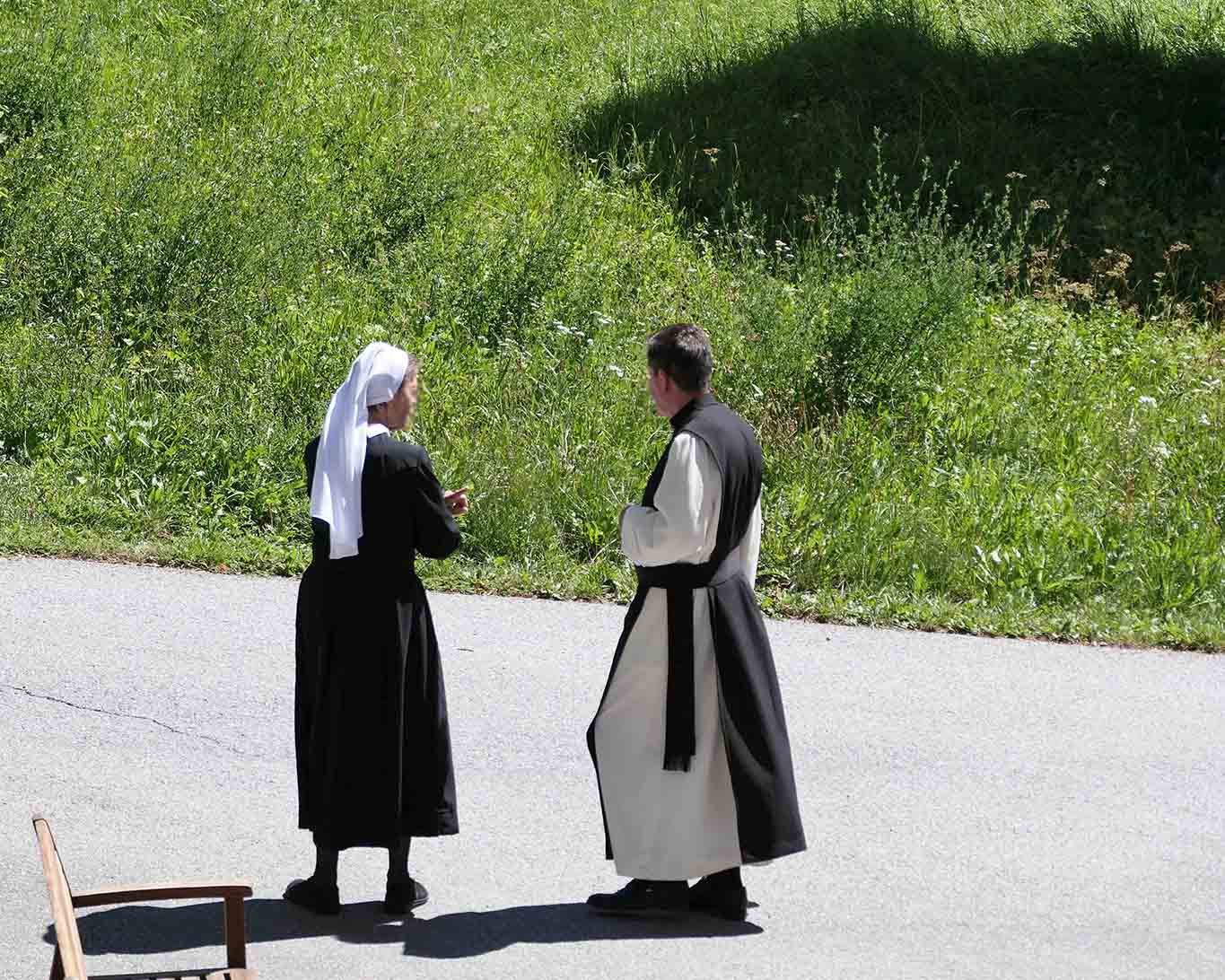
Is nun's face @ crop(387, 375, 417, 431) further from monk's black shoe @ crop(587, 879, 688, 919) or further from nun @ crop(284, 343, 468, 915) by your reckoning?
monk's black shoe @ crop(587, 879, 688, 919)

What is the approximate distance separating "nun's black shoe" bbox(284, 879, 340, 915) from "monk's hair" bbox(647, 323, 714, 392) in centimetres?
194

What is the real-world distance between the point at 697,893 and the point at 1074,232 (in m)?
11.1

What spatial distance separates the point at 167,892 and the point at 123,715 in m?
2.83

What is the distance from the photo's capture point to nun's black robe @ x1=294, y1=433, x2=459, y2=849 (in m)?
4.76

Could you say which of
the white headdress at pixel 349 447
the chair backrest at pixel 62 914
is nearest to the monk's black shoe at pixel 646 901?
the white headdress at pixel 349 447

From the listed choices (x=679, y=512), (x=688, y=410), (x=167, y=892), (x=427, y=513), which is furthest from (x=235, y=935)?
(x=688, y=410)

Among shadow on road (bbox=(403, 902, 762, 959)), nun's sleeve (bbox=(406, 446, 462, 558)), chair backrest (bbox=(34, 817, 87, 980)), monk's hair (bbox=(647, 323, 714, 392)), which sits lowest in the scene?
shadow on road (bbox=(403, 902, 762, 959))

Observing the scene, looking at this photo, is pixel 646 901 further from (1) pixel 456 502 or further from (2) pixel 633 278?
(2) pixel 633 278

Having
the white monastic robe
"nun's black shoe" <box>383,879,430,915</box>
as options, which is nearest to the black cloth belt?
the white monastic robe

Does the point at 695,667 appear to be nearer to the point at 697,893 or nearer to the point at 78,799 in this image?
the point at 697,893

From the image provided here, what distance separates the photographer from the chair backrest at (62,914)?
3119 millimetres

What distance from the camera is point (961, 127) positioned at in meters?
16.1

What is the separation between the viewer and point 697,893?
16.5 feet

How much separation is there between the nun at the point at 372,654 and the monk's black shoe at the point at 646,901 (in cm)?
57
